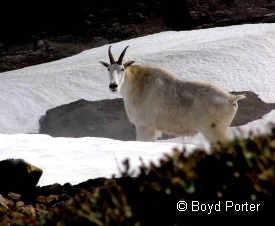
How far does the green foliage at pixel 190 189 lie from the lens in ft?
12.8

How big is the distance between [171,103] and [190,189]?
10372 millimetres

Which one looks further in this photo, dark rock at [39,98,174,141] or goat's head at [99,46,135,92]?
dark rock at [39,98,174,141]

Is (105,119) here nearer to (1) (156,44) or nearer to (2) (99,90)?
(2) (99,90)

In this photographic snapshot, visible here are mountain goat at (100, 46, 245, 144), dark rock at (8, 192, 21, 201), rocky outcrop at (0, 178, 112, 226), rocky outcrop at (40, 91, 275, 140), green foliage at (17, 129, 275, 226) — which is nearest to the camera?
green foliage at (17, 129, 275, 226)

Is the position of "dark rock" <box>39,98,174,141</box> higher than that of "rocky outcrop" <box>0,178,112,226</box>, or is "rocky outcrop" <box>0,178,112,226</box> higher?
"rocky outcrop" <box>0,178,112,226</box>

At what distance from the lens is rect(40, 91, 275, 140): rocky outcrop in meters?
19.1

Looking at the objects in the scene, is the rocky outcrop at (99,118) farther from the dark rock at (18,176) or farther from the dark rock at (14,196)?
the dark rock at (14,196)

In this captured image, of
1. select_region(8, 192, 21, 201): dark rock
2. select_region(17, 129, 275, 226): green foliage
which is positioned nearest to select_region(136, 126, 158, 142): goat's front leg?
select_region(8, 192, 21, 201): dark rock

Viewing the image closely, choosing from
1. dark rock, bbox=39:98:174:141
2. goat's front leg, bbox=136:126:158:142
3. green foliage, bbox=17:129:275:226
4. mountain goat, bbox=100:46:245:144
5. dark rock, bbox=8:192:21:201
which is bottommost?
dark rock, bbox=39:98:174:141

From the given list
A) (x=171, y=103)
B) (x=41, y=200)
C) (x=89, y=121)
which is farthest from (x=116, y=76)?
(x=41, y=200)

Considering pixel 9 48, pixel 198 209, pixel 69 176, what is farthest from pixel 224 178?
pixel 9 48

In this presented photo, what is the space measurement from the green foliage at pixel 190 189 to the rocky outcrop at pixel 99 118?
14170 mm

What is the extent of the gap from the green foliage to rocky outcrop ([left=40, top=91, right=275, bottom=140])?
14.2 m

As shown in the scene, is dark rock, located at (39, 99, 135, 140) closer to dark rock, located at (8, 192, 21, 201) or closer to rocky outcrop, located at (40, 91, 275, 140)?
rocky outcrop, located at (40, 91, 275, 140)
